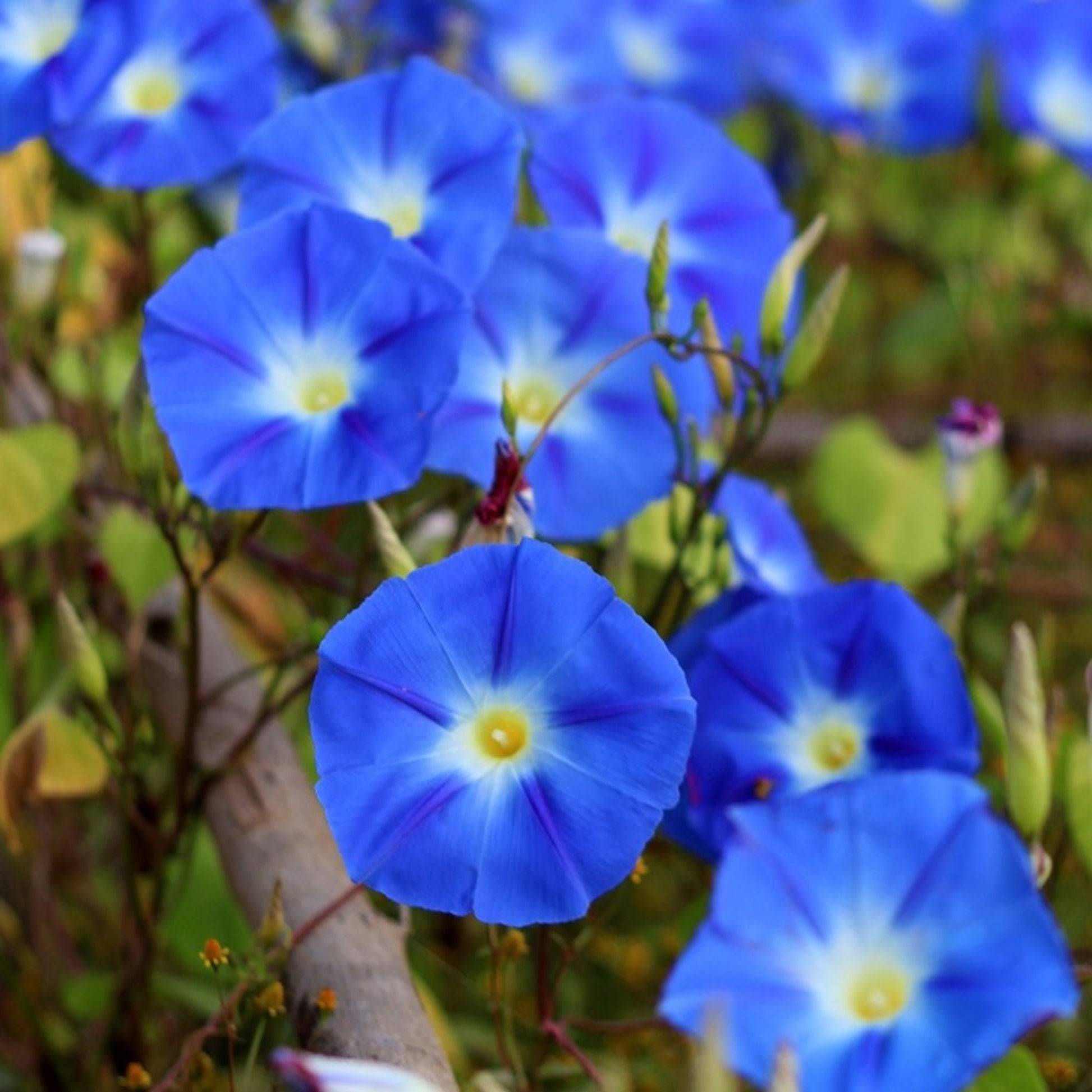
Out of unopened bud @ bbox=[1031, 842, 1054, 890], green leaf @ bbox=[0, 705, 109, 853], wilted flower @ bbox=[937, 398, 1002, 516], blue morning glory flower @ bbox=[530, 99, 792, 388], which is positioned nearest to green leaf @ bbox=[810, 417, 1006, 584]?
wilted flower @ bbox=[937, 398, 1002, 516]

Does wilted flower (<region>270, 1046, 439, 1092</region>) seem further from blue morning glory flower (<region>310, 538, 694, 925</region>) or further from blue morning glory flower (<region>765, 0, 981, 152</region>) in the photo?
blue morning glory flower (<region>765, 0, 981, 152</region>)

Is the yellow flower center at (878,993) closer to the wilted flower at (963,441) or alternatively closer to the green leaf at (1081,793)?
the green leaf at (1081,793)

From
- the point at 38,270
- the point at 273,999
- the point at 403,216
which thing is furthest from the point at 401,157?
the point at 273,999

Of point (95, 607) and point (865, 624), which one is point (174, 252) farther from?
point (865, 624)

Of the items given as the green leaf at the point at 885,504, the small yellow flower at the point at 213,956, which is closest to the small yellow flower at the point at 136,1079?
the small yellow flower at the point at 213,956

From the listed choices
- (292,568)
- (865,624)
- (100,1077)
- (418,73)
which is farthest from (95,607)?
(865,624)
